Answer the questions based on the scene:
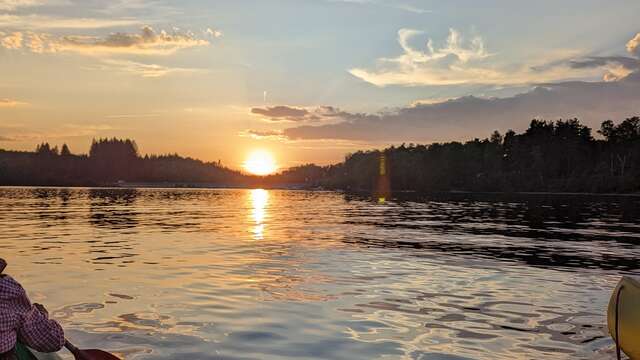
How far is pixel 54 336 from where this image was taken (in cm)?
760

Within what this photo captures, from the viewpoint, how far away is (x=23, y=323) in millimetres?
7367

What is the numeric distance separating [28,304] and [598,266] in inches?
1115

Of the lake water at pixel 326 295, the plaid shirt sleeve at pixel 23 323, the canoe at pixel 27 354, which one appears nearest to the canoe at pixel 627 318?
the lake water at pixel 326 295

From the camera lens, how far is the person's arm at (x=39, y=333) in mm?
7441

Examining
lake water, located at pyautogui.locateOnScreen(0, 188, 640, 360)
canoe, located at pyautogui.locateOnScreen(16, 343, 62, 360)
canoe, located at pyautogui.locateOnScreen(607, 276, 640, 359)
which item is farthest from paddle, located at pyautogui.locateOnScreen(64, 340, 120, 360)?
canoe, located at pyautogui.locateOnScreen(607, 276, 640, 359)

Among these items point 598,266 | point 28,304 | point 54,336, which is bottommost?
point 598,266

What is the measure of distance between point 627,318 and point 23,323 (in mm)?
11913

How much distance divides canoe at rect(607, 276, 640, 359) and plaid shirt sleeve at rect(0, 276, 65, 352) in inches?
449

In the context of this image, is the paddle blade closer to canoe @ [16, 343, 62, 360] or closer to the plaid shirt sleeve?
canoe @ [16, 343, 62, 360]

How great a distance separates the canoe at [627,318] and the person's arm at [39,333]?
37.5 ft

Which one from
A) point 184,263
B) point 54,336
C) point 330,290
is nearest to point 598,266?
point 330,290

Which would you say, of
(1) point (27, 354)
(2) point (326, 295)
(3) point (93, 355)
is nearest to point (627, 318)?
(2) point (326, 295)

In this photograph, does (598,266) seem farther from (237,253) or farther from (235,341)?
(235,341)

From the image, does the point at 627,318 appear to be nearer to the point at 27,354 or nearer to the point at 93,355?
the point at 93,355
